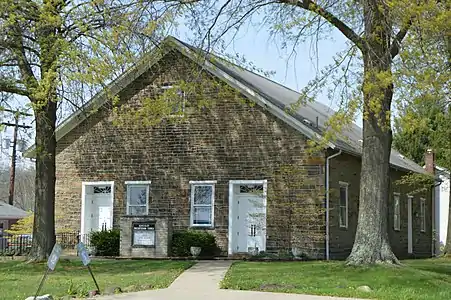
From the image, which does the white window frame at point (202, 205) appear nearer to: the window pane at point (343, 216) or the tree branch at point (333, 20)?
the window pane at point (343, 216)

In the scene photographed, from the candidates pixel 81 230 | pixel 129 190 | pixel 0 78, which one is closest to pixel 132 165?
pixel 129 190

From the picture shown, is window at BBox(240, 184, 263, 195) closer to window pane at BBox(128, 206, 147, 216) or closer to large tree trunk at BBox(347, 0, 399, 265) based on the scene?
window pane at BBox(128, 206, 147, 216)

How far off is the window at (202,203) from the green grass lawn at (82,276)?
11.9 ft

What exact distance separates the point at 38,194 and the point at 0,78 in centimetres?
393

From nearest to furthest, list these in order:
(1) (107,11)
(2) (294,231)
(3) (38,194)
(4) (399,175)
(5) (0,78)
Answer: (1) (107,11) < (5) (0,78) < (3) (38,194) < (2) (294,231) < (4) (399,175)

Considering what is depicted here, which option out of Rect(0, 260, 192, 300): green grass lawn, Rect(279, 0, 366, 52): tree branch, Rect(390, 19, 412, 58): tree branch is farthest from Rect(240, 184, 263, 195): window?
Rect(390, 19, 412, 58): tree branch

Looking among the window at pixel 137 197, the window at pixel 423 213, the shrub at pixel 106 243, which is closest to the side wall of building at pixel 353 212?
the window at pixel 423 213

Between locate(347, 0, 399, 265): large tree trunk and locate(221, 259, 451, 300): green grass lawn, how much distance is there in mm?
698

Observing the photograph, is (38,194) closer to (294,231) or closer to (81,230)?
(81,230)

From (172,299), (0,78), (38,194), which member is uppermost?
(0,78)

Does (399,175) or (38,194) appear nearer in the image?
(38,194)

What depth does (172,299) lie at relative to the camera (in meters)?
13.5

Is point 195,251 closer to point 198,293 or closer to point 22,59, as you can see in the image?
point 22,59

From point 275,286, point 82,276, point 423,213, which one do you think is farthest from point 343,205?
point 275,286
